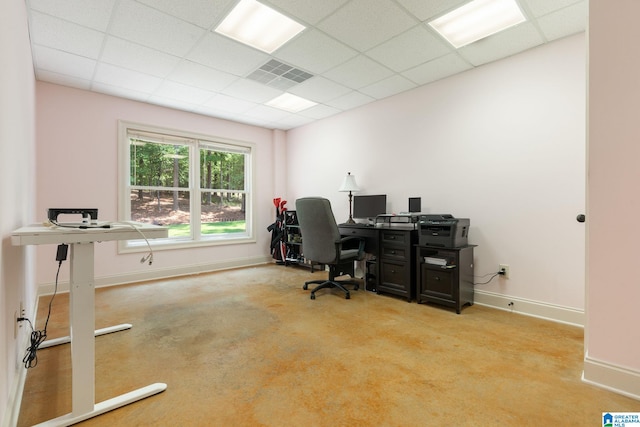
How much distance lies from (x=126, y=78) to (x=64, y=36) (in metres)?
0.85

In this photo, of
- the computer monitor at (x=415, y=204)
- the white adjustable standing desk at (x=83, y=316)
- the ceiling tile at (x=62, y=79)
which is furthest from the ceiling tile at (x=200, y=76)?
the computer monitor at (x=415, y=204)

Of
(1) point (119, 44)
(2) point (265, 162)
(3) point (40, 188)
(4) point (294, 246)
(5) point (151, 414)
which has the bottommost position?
(5) point (151, 414)

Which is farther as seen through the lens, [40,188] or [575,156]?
[40,188]

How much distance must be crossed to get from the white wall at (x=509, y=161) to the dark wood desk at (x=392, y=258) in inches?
23.1

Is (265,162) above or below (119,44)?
below

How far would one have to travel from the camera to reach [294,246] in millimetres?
5391

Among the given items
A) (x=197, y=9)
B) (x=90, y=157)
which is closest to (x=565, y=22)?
(x=197, y=9)

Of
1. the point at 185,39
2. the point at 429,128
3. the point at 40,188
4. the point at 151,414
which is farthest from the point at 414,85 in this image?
the point at 40,188

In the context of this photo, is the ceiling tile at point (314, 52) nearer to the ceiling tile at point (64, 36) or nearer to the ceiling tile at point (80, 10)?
the ceiling tile at point (80, 10)

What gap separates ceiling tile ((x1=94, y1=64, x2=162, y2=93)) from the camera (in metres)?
3.34

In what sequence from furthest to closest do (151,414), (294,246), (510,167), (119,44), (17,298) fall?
(294,246) < (510,167) < (119,44) < (17,298) < (151,414)

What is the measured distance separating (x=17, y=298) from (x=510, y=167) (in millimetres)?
4155

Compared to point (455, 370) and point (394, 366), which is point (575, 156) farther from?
point (394, 366)

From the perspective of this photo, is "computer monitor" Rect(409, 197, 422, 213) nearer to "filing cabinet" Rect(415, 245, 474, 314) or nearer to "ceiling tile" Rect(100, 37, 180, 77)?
"filing cabinet" Rect(415, 245, 474, 314)
